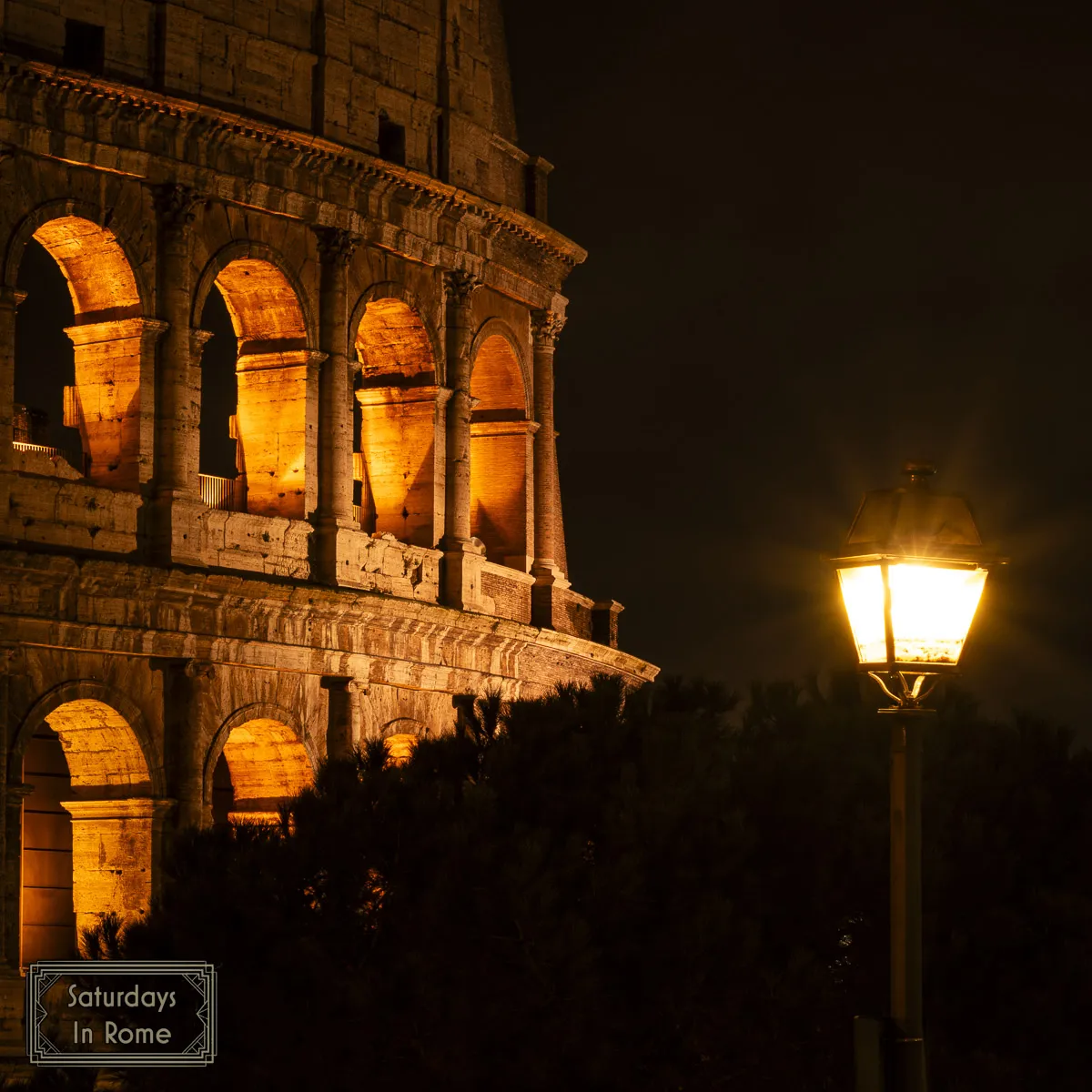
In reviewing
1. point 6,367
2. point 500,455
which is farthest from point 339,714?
point 6,367

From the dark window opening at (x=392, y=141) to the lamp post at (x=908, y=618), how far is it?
1781cm

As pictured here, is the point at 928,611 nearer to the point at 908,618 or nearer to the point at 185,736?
the point at 908,618

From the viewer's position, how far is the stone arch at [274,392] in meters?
25.3

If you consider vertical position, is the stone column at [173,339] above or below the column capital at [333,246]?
below

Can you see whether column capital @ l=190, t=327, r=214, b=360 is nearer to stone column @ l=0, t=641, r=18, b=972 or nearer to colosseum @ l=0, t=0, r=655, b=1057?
colosseum @ l=0, t=0, r=655, b=1057

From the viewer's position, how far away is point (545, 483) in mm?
29312

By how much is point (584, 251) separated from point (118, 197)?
27.2 feet

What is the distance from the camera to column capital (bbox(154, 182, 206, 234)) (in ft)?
77.7

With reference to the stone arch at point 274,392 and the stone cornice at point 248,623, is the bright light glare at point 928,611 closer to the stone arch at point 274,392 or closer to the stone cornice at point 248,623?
the stone cornice at point 248,623

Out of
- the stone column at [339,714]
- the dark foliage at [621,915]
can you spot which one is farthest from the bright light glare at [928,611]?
the stone column at [339,714]

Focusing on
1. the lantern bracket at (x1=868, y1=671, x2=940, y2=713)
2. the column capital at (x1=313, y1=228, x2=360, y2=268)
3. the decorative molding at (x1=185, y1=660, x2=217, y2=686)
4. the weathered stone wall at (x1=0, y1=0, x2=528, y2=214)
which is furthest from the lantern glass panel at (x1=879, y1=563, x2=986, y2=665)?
the column capital at (x1=313, y1=228, x2=360, y2=268)

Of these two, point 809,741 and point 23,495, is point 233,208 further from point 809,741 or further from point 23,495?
point 809,741

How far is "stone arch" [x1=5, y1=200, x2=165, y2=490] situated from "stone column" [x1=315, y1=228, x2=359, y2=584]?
2350mm

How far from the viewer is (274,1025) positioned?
15352 millimetres
